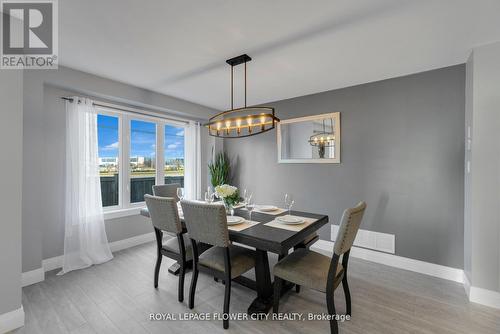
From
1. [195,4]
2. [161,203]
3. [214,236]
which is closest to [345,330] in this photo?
[214,236]

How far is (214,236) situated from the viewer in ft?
6.09

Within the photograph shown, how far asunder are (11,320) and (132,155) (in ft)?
7.91

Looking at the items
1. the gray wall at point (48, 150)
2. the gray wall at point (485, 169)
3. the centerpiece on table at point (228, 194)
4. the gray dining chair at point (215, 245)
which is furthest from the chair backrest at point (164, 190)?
the gray wall at point (485, 169)

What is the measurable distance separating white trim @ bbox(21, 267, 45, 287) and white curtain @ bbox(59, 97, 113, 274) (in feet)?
0.72

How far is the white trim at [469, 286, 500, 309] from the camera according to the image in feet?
6.96

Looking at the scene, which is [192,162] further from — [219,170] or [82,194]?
[82,194]

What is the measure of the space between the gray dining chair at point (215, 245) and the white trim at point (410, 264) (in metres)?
1.99

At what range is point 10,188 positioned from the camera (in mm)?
1794

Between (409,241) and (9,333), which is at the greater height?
(409,241)

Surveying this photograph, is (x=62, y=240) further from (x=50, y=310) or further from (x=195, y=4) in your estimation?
(x=195, y=4)

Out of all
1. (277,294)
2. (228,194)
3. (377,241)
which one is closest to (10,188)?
(228,194)

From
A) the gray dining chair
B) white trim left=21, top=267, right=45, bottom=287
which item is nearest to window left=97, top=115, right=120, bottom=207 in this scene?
white trim left=21, top=267, right=45, bottom=287

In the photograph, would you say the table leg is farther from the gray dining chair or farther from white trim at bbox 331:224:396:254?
white trim at bbox 331:224:396:254

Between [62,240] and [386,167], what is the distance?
14.5 feet
